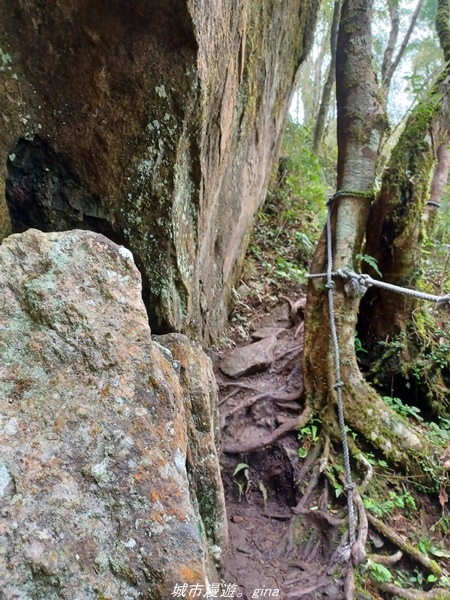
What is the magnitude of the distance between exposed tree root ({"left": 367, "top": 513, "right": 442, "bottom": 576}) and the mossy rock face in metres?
2.13

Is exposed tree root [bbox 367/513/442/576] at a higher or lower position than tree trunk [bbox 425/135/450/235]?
lower

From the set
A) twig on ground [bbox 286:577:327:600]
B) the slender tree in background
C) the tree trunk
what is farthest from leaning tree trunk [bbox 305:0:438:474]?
the tree trunk

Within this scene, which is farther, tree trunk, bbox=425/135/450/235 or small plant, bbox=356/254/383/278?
tree trunk, bbox=425/135/450/235

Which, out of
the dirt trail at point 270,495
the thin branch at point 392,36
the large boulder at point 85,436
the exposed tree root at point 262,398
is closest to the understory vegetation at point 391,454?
the dirt trail at point 270,495

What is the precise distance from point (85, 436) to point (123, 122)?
73.4 inches

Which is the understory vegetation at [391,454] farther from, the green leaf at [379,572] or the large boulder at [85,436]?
→ the large boulder at [85,436]

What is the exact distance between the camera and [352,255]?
177 inches

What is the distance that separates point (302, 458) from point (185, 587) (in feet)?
8.07

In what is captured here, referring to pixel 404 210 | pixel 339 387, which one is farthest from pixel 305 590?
pixel 404 210

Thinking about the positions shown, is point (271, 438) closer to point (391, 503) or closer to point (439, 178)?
point (391, 503)

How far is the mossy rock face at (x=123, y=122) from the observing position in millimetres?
2314

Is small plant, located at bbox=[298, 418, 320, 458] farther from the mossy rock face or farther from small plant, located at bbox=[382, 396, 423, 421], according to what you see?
the mossy rock face

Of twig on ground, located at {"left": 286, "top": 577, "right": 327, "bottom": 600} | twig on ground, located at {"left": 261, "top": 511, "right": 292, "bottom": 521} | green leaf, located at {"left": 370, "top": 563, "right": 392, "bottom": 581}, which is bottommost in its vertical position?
twig on ground, located at {"left": 286, "top": 577, "right": 327, "bottom": 600}

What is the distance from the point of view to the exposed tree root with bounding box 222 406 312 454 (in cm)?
379
